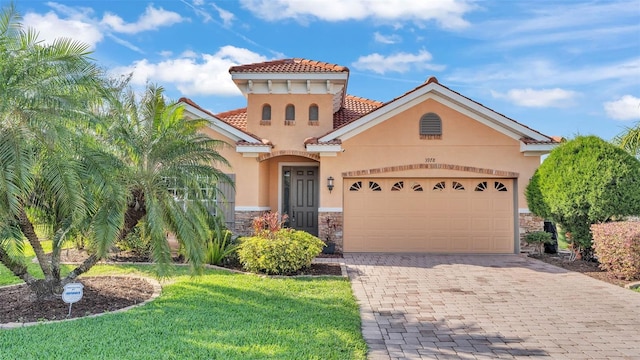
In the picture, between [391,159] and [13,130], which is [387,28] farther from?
[13,130]

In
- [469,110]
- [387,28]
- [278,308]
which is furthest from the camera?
[387,28]

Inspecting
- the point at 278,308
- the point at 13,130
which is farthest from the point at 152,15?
the point at 278,308

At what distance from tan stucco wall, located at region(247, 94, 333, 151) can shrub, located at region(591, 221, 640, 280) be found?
968 centimetres

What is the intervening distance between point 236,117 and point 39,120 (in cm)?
1159

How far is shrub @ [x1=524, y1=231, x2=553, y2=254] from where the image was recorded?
13.7 meters

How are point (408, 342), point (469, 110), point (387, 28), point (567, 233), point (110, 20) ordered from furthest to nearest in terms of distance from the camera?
point (387, 28) → point (469, 110) → point (567, 233) → point (110, 20) → point (408, 342)

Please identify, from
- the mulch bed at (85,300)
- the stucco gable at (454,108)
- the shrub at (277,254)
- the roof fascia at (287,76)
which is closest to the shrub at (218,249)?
the shrub at (277,254)

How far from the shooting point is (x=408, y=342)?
5.92 metres

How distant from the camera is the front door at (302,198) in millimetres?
16312

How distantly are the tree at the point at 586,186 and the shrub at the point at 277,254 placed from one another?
8054 millimetres

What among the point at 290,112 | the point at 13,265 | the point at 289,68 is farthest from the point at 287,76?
the point at 13,265

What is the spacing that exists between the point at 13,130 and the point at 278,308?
5.24 metres

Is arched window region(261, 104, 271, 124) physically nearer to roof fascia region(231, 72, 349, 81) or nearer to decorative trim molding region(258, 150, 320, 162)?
roof fascia region(231, 72, 349, 81)

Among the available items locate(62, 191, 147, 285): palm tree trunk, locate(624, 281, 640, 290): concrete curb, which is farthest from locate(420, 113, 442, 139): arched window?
locate(62, 191, 147, 285): palm tree trunk
